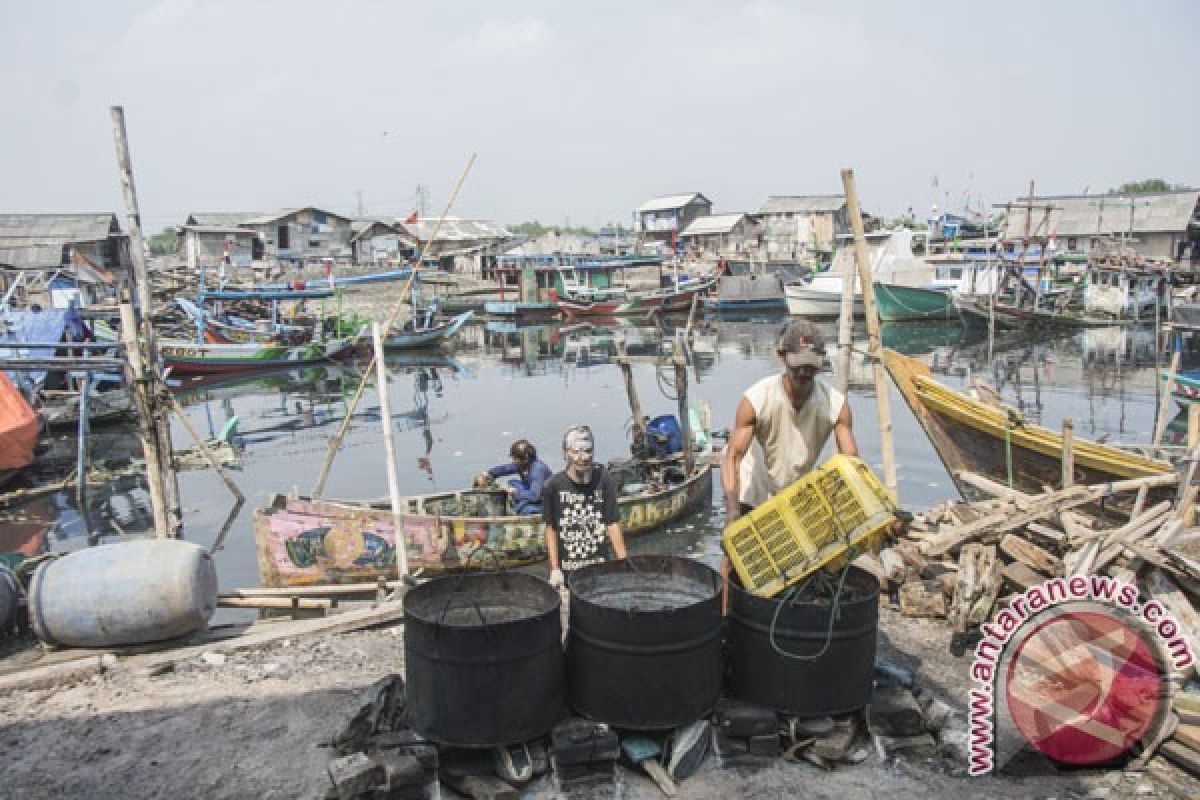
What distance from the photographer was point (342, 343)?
29.3m

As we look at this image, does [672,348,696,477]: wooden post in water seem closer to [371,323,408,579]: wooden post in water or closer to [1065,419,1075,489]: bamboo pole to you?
[371,323,408,579]: wooden post in water

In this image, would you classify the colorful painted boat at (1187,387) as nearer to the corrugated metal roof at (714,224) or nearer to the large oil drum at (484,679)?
the large oil drum at (484,679)

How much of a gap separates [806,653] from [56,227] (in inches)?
1509

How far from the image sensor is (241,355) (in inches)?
1075

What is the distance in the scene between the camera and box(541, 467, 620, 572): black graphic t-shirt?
5340 mm

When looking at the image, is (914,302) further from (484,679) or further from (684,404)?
(484,679)

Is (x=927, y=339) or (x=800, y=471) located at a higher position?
(x=800, y=471)

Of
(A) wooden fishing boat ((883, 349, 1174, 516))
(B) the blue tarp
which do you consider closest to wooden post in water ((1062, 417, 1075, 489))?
(A) wooden fishing boat ((883, 349, 1174, 516))

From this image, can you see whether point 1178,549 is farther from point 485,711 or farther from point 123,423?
point 123,423

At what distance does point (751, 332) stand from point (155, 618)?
3554 cm

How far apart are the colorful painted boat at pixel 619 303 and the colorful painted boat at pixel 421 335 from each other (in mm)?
11579

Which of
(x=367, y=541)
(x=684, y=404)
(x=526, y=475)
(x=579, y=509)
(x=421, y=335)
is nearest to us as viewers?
(x=579, y=509)

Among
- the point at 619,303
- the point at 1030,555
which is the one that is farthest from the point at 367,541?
the point at 619,303

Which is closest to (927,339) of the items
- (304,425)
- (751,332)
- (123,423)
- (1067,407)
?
(751,332)
